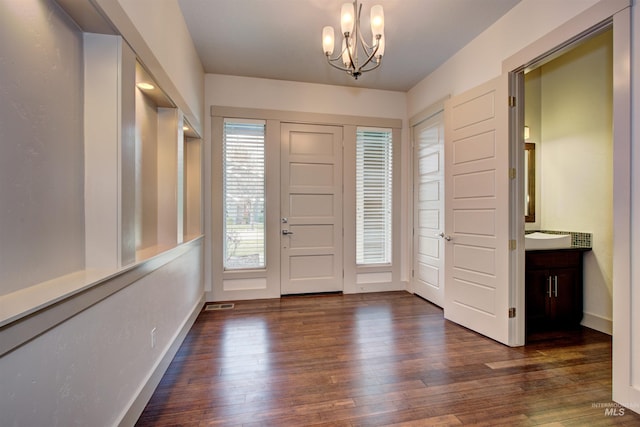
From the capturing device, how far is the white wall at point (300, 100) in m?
Result: 3.75

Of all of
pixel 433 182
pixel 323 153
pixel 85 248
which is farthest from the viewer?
pixel 323 153

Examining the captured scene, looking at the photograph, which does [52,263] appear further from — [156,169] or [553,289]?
[553,289]

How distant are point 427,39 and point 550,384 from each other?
3.14 metres

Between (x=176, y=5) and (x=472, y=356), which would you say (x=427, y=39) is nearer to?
(x=176, y=5)

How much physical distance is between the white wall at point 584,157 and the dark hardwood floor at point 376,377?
59 centimetres

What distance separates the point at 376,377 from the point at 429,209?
2.36 metres

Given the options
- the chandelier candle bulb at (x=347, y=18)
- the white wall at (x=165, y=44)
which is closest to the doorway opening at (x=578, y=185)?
the chandelier candle bulb at (x=347, y=18)

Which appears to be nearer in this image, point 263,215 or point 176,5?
point 176,5

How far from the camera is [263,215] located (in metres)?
3.89

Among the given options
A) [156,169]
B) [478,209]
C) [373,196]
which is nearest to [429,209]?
[373,196]

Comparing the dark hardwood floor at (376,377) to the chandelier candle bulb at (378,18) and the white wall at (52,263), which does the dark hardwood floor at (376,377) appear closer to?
the white wall at (52,263)

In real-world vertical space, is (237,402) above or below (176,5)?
below

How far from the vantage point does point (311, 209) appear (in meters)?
4.02

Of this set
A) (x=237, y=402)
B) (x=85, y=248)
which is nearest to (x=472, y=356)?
(x=237, y=402)
